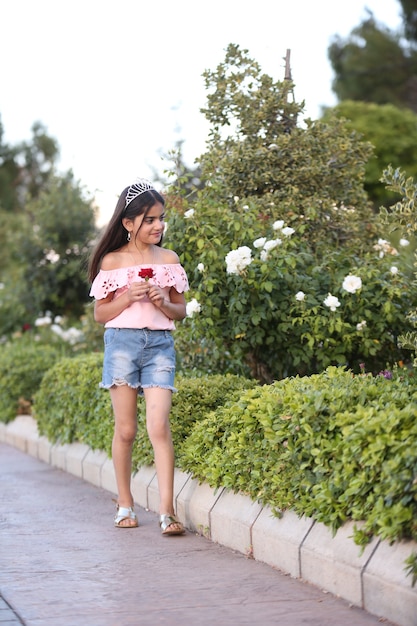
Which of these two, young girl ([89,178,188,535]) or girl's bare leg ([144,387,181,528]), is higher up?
young girl ([89,178,188,535])

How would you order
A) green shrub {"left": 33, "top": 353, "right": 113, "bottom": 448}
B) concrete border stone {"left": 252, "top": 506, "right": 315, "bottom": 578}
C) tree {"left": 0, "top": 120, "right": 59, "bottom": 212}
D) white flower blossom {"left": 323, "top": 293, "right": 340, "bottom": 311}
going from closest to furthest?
concrete border stone {"left": 252, "top": 506, "right": 315, "bottom": 578} < white flower blossom {"left": 323, "top": 293, "right": 340, "bottom": 311} < green shrub {"left": 33, "top": 353, "right": 113, "bottom": 448} < tree {"left": 0, "top": 120, "right": 59, "bottom": 212}

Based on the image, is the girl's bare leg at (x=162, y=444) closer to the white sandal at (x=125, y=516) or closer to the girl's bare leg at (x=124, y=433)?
the girl's bare leg at (x=124, y=433)

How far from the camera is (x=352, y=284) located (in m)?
6.70

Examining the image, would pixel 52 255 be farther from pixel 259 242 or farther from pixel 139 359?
pixel 139 359

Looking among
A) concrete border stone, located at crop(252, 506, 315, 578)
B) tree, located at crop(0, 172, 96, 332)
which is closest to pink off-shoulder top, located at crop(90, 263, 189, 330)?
concrete border stone, located at crop(252, 506, 315, 578)

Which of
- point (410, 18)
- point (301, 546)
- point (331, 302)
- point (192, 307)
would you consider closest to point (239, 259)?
point (192, 307)

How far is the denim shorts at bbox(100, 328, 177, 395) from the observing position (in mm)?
5559

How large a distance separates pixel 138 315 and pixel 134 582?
5.33 ft

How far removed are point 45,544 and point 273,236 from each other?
2855mm

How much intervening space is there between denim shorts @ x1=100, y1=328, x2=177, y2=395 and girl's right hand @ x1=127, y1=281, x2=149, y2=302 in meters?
0.24

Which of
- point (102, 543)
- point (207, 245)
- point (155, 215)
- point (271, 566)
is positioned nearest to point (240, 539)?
point (271, 566)

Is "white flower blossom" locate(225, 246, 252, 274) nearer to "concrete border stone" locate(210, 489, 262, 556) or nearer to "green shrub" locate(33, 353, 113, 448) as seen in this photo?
"green shrub" locate(33, 353, 113, 448)

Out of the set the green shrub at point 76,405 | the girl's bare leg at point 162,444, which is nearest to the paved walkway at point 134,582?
the girl's bare leg at point 162,444

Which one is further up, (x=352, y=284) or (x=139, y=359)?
(x=352, y=284)
